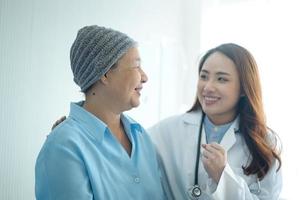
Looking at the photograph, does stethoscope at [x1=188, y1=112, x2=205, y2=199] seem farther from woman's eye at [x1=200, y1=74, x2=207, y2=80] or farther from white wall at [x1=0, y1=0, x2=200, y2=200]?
white wall at [x1=0, y1=0, x2=200, y2=200]

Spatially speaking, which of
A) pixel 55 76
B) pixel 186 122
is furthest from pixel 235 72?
pixel 55 76

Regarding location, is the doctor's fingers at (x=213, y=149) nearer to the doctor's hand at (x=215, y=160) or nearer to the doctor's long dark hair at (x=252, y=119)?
the doctor's hand at (x=215, y=160)

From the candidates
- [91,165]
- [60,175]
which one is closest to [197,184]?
[91,165]

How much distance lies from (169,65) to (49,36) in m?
1.08

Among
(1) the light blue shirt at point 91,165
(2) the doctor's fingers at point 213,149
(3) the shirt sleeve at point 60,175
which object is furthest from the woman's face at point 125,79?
(2) the doctor's fingers at point 213,149

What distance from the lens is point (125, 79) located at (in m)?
1.14

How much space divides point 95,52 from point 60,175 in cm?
41

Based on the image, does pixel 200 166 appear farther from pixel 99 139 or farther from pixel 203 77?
pixel 99 139

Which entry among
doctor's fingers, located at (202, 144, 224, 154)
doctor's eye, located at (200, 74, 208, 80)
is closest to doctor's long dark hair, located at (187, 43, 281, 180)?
doctor's eye, located at (200, 74, 208, 80)

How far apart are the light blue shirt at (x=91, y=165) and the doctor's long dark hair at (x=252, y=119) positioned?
18.0 inches

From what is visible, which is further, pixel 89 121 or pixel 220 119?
pixel 220 119

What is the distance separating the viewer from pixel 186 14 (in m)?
2.51

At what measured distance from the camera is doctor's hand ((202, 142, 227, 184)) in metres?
1.25

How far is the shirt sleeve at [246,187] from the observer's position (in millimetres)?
1256
